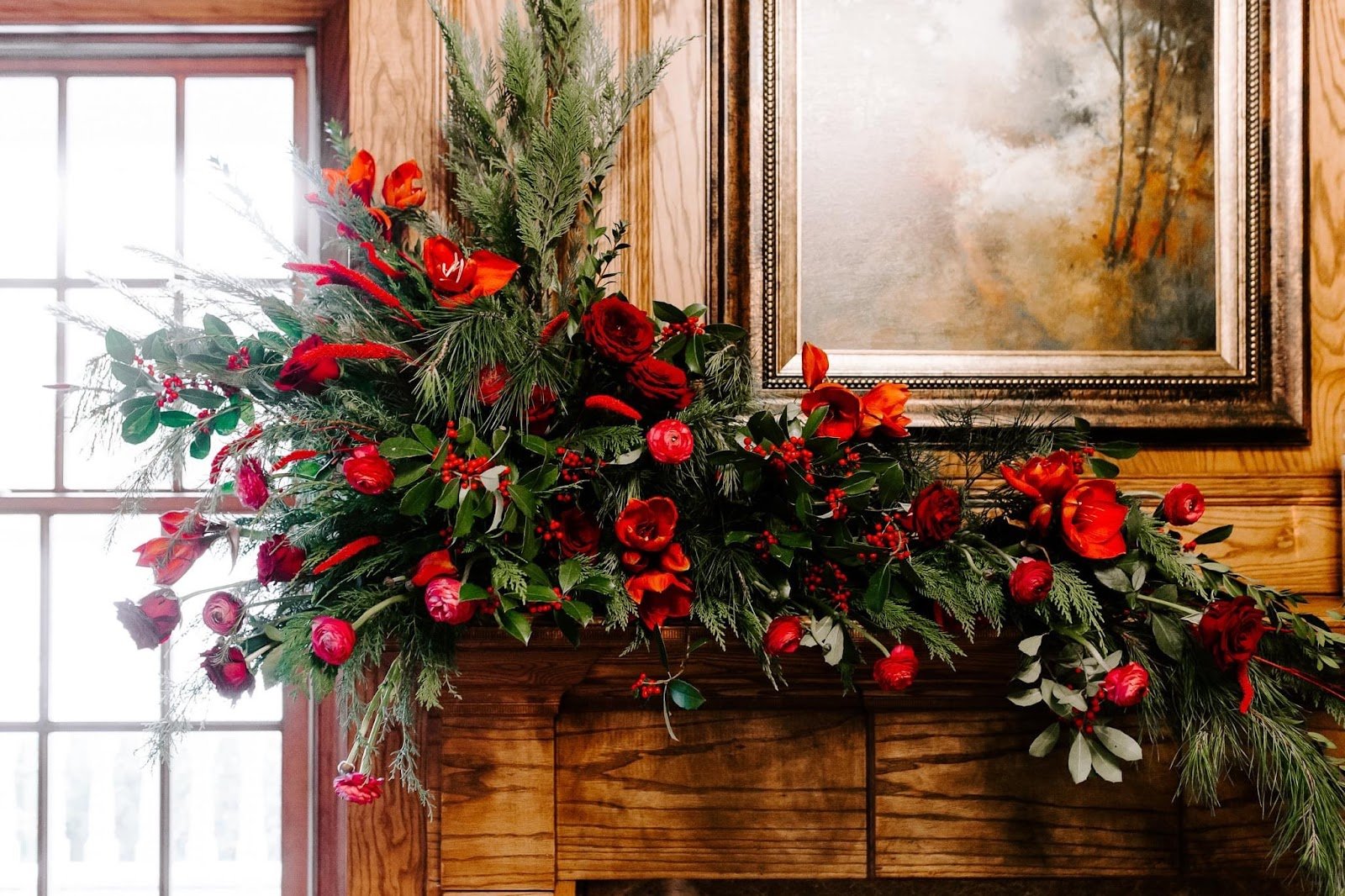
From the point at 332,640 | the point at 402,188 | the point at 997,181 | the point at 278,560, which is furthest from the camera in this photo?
the point at 997,181

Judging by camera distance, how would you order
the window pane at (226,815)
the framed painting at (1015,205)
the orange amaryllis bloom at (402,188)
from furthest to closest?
1. the window pane at (226,815)
2. the framed painting at (1015,205)
3. the orange amaryllis bloom at (402,188)

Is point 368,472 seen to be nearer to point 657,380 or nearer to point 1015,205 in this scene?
point 657,380

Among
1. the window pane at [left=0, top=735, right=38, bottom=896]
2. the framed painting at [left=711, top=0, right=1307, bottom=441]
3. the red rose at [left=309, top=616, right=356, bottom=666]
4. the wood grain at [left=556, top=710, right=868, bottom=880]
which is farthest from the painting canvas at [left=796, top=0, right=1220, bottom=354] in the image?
the window pane at [left=0, top=735, right=38, bottom=896]

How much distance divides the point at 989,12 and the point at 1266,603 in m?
0.88

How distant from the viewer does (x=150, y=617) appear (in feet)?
2.81

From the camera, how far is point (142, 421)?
2.84 feet

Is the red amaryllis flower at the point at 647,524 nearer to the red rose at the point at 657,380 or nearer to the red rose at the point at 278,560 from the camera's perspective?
the red rose at the point at 657,380

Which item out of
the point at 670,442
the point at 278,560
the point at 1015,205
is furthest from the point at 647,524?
the point at 1015,205

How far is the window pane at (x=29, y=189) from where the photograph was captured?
1350 mm

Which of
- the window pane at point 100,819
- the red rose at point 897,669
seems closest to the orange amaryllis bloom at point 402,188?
the red rose at point 897,669

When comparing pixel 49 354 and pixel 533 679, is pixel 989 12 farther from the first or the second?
pixel 49 354

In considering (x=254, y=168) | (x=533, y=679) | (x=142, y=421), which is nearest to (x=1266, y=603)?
(x=533, y=679)

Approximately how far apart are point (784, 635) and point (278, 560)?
558 millimetres

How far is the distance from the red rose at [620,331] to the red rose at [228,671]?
1.68ft
